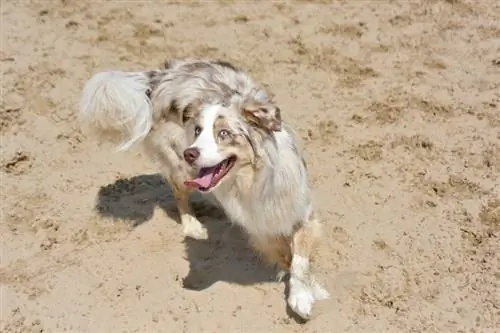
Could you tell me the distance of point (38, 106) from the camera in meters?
5.38

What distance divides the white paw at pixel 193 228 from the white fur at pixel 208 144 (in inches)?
44.8

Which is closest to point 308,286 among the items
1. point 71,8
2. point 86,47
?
point 86,47

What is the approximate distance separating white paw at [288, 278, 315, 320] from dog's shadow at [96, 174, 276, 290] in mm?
266

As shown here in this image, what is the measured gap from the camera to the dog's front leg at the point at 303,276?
3.50 m

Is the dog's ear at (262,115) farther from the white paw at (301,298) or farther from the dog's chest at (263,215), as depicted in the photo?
the white paw at (301,298)

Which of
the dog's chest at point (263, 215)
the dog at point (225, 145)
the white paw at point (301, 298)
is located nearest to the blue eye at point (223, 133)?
the dog at point (225, 145)

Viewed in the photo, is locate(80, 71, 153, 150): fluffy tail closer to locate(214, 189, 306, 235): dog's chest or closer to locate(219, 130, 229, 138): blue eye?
locate(214, 189, 306, 235): dog's chest

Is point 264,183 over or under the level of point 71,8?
over

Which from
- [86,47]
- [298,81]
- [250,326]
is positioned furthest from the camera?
[86,47]

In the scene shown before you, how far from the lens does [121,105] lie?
3812 mm

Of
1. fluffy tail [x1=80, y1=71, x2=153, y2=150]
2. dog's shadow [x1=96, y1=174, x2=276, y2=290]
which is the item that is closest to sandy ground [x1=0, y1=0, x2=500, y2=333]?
dog's shadow [x1=96, y1=174, x2=276, y2=290]

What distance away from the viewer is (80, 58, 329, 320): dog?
313 cm

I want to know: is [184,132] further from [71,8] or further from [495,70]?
[71,8]

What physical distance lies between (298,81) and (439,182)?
5.31 ft
